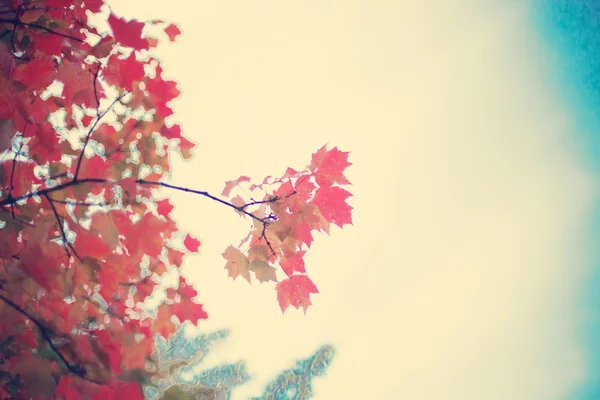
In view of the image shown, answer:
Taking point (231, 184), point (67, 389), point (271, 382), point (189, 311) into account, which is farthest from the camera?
point (271, 382)

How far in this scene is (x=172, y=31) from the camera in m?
2.76

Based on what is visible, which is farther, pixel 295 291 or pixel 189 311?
pixel 189 311

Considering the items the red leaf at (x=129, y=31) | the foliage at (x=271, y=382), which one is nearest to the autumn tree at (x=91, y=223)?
the red leaf at (x=129, y=31)

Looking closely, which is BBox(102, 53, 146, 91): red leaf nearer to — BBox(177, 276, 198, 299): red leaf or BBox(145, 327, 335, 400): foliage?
BBox(177, 276, 198, 299): red leaf

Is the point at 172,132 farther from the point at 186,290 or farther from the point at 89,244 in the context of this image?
the point at 186,290

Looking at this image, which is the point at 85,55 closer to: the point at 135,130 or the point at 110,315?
the point at 135,130

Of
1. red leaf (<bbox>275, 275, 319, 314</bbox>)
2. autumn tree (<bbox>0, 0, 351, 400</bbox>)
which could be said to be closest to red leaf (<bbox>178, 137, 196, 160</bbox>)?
autumn tree (<bbox>0, 0, 351, 400</bbox>)

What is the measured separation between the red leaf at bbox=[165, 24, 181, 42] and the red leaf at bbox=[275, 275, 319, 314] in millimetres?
2015

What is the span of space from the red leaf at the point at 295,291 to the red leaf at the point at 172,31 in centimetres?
202

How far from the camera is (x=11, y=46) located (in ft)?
7.67

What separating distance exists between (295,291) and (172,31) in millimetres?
2130

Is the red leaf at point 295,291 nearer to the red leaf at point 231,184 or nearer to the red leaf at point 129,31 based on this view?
the red leaf at point 231,184

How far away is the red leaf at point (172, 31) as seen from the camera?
274 centimetres

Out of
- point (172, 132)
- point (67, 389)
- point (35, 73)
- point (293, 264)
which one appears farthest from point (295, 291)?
point (35, 73)
